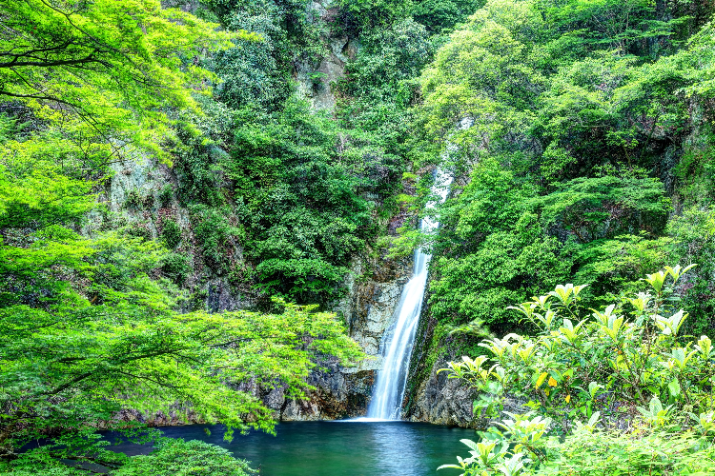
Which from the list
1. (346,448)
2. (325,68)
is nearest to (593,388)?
(346,448)

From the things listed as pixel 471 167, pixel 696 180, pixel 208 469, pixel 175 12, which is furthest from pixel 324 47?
pixel 208 469

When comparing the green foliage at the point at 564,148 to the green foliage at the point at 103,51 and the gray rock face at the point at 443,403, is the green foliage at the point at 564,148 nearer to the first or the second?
the gray rock face at the point at 443,403

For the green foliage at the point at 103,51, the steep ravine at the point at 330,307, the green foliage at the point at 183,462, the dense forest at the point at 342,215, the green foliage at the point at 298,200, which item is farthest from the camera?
the green foliage at the point at 298,200

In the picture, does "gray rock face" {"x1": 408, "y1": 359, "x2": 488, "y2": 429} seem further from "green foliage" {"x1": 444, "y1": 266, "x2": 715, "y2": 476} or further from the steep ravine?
"green foliage" {"x1": 444, "y1": 266, "x2": 715, "y2": 476}

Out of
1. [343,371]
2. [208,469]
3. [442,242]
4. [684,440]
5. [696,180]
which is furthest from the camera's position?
A: [343,371]

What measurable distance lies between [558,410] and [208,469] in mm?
4789

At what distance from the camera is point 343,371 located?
16297mm

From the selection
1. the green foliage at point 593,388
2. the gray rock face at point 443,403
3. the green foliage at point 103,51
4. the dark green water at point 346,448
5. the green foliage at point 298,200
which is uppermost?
the green foliage at point 298,200

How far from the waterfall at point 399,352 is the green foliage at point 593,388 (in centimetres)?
1292

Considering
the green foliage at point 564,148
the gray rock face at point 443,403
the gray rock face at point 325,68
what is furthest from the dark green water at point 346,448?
the gray rock face at point 325,68

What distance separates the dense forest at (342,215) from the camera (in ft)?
8.06

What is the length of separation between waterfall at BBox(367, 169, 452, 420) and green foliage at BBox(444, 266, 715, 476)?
12925mm

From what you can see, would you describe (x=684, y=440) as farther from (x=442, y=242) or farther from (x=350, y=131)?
(x=350, y=131)

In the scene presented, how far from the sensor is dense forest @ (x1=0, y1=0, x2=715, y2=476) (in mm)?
2457
